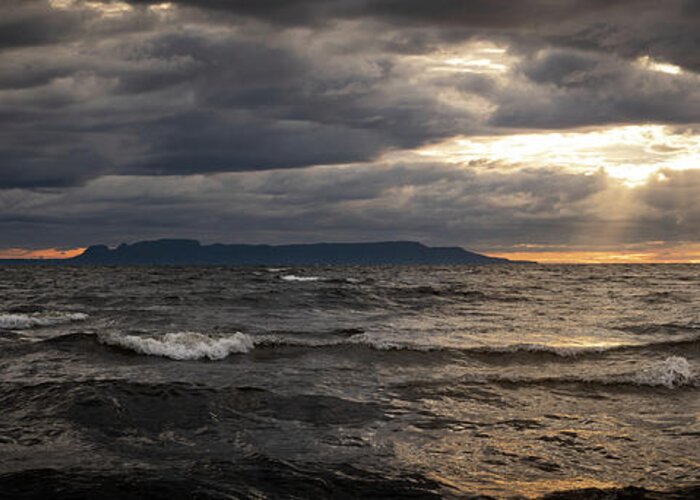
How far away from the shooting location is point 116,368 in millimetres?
14516

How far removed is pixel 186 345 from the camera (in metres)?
16.8

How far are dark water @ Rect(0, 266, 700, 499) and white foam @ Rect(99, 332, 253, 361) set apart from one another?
6 centimetres

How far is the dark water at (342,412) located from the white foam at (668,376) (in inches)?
1.9

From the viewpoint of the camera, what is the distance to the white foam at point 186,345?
16.4 meters

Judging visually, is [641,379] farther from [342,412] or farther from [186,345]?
[186,345]

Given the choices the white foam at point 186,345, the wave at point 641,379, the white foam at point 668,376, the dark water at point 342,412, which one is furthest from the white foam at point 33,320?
the white foam at point 668,376

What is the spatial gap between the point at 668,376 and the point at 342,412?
7509 millimetres

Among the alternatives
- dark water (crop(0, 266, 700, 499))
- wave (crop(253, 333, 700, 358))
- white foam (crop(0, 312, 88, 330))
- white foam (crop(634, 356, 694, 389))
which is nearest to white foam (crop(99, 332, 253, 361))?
dark water (crop(0, 266, 700, 499))

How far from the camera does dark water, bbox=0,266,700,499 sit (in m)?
7.36

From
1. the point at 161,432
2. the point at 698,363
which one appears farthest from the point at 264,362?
the point at 698,363

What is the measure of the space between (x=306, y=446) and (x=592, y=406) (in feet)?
18.5

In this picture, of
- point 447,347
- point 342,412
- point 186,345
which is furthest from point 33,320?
point 342,412

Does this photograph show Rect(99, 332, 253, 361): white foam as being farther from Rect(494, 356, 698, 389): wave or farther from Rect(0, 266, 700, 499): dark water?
Rect(494, 356, 698, 389): wave

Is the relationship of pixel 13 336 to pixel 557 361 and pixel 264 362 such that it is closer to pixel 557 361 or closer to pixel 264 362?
pixel 264 362
